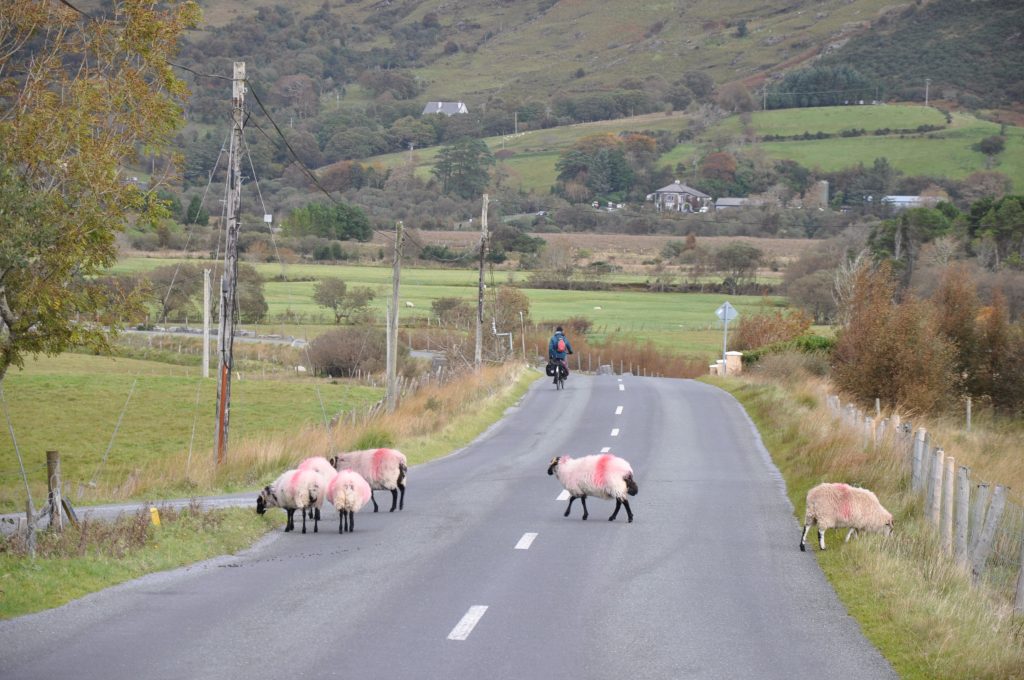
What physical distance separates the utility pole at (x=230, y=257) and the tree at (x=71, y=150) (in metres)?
1.29

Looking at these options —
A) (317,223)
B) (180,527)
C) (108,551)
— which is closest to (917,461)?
(180,527)

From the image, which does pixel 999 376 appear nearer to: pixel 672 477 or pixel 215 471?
pixel 672 477

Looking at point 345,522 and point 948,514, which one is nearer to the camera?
point 948,514

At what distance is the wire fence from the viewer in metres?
13.3

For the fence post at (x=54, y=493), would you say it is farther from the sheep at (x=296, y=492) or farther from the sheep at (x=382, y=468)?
the sheep at (x=382, y=468)

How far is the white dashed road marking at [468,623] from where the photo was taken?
1045 cm

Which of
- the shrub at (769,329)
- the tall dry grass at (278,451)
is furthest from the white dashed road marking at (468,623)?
the shrub at (769,329)

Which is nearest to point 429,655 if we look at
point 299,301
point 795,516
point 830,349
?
point 795,516

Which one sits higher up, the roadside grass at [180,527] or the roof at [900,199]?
the roof at [900,199]

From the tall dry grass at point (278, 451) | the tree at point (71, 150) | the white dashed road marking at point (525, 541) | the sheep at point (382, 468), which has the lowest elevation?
the tall dry grass at point (278, 451)

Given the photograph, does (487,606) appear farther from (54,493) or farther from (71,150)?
(71,150)

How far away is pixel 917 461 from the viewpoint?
1902 cm

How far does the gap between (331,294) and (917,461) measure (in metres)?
75.3

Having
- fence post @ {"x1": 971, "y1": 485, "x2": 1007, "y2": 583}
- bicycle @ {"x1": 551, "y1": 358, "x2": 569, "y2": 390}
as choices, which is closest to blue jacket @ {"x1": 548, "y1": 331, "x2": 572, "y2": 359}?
bicycle @ {"x1": 551, "y1": 358, "x2": 569, "y2": 390}
